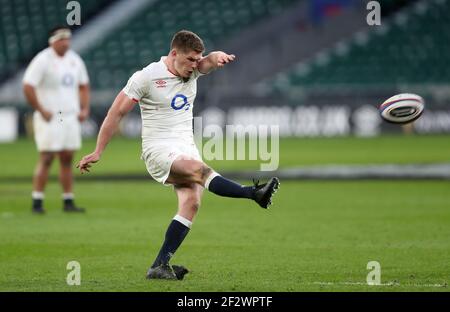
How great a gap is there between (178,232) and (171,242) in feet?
0.37

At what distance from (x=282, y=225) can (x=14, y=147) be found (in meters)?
18.4

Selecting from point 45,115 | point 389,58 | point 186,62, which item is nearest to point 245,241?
point 186,62

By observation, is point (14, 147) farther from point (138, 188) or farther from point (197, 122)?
point (138, 188)

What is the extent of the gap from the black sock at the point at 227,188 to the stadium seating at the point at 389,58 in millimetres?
28128

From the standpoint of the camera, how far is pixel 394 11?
40.5 metres

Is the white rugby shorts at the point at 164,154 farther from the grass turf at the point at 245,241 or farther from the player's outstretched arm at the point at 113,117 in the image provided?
the grass turf at the point at 245,241

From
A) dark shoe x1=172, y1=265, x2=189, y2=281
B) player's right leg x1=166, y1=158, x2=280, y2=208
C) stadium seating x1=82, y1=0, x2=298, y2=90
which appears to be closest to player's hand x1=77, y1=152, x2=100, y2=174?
player's right leg x1=166, y1=158, x2=280, y2=208

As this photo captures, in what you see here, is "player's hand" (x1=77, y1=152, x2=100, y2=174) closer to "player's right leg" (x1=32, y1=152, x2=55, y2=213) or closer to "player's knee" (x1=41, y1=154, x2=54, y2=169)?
"player's right leg" (x1=32, y1=152, x2=55, y2=213)

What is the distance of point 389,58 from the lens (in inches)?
1524

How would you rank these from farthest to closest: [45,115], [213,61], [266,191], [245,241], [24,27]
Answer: [24,27]
[45,115]
[245,241]
[213,61]
[266,191]

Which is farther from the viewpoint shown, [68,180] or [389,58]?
[389,58]

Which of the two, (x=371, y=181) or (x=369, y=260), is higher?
(x=371, y=181)

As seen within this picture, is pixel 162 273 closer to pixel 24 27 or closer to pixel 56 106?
pixel 56 106
